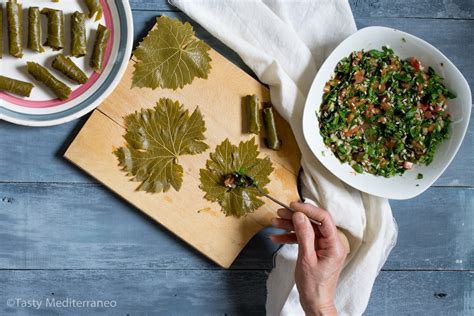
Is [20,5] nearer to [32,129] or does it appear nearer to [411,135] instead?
[32,129]

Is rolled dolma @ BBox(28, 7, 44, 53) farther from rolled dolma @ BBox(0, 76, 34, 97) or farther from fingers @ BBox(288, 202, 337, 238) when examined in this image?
fingers @ BBox(288, 202, 337, 238)

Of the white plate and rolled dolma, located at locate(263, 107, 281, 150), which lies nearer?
the white plate

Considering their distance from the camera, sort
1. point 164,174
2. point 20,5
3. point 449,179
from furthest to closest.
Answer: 1. point 449,179
2. point 164,174
3. point 20,5

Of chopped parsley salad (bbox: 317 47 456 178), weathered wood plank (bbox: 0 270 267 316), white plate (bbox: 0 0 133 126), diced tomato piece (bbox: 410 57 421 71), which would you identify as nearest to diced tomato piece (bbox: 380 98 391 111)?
chopped parsley salad (bbox: 317 47 456 178)

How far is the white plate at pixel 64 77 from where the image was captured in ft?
5.96

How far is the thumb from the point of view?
5.81 feet

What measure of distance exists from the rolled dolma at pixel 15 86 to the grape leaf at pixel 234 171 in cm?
60

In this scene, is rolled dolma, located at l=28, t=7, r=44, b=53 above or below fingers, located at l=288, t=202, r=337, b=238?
above

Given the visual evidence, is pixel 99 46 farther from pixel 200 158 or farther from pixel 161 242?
pixel 161 242

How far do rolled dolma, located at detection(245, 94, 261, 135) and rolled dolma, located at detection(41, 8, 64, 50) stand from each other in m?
0.62

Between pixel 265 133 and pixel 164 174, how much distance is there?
14.1 inches

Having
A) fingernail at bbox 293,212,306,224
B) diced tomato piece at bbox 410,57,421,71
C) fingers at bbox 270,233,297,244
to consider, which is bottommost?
fingers at bbox 270,233,297,244

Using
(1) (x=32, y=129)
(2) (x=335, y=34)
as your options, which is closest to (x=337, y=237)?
(2) (x=335, y=34)

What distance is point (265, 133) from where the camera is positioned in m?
1.95
